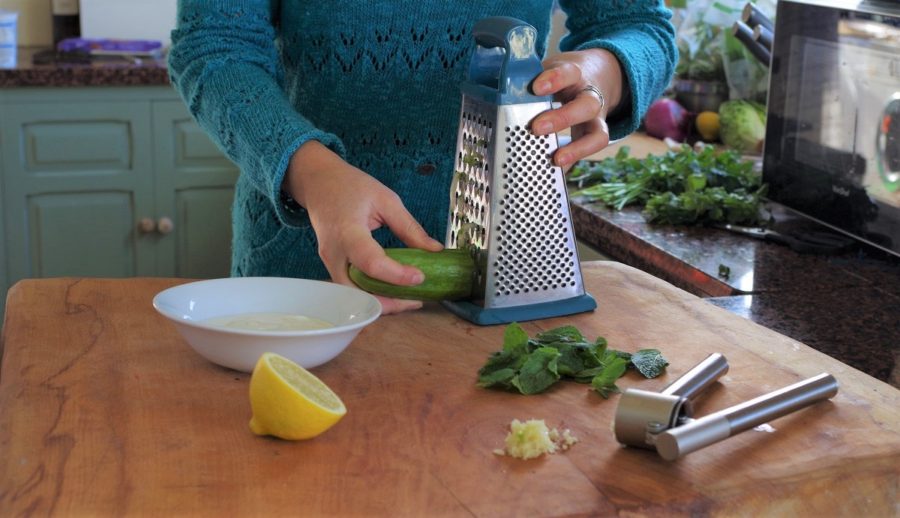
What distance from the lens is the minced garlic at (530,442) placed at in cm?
83

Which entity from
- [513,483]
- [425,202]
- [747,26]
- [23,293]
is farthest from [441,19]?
[747,26]

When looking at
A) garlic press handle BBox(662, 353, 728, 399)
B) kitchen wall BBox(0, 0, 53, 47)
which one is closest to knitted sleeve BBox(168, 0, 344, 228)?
garlic press handle BBox(662, 353, 728, 399)

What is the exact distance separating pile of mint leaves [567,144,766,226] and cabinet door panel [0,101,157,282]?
4.36 feet

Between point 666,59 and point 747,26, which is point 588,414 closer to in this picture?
point 666,59

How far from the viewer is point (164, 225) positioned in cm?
299

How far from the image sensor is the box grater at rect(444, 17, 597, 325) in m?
1.12

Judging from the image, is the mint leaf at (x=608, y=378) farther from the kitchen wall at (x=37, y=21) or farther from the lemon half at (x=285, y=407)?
the kitchen wall at (x=37, y=21)

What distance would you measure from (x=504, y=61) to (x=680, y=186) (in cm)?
95

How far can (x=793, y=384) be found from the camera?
976mm

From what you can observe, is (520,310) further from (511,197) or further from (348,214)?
(348,214)

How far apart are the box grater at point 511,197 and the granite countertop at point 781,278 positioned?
1.03 feet

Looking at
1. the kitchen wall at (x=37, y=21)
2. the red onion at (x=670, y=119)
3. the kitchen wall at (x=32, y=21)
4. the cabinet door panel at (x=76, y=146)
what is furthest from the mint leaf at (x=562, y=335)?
the kitchen wall at (x=32, y=21)

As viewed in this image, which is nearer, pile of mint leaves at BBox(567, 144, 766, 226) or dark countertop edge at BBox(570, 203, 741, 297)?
dark countertop edge at BBox(570, 203, 741, 297)

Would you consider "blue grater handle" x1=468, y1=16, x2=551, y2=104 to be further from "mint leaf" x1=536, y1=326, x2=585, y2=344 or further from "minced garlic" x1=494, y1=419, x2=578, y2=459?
"minced garlic" x1=494, y1=419, x2=578, y2=459
